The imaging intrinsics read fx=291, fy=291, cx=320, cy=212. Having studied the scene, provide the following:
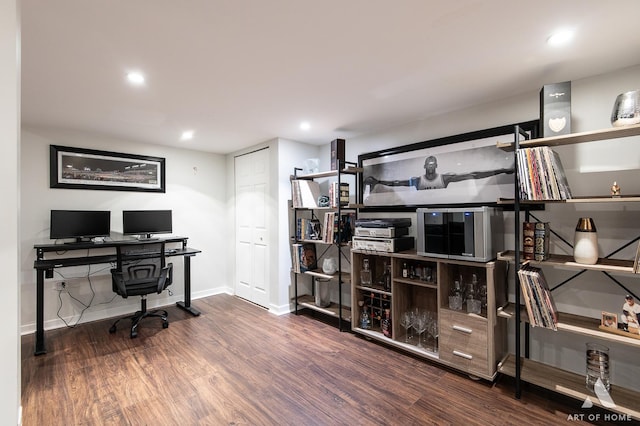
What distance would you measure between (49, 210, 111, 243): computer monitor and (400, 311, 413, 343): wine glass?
350 cm

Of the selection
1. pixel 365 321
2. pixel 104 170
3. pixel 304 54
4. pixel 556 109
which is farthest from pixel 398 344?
pixel 104 170

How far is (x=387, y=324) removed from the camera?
280cm

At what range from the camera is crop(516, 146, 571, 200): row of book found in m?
1.84

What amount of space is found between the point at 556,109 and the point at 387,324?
2.18 m

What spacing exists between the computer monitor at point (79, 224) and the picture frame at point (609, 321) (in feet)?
15.3

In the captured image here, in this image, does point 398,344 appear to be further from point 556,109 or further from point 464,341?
point 556,109

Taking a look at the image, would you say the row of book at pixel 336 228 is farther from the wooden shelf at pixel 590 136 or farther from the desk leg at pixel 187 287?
the desk leg at pixel 187 287

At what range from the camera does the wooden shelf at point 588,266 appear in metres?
1.67

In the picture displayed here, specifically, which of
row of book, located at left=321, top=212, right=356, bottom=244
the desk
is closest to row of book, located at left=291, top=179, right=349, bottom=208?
row of book, located at left=321, top=212, right=356, bottom=244

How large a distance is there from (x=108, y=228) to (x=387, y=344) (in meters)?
3.47

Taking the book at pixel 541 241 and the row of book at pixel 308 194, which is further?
the row of book at pixel 308 194

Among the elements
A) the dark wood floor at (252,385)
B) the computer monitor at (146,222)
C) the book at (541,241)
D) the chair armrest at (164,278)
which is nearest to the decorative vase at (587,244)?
the book at (541,241)

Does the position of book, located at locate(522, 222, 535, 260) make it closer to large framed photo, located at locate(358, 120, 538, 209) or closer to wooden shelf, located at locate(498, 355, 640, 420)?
large framed photo, located at locate(358, 120, 538, 209)

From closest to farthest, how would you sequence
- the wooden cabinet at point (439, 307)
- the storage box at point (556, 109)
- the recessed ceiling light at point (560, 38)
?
1. the recessed ceiling light at point (560, 38)
2. the storage box at point (556, 109)
3. the wooden cabinet at point (439, 307)
